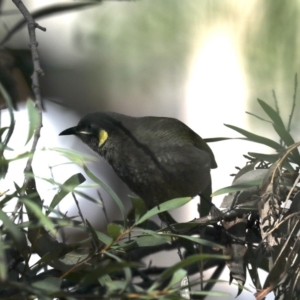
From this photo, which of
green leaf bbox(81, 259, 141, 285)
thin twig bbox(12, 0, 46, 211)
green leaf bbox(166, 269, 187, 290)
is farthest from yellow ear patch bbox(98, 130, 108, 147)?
green leaf bbox(166, 269, 187, 290)

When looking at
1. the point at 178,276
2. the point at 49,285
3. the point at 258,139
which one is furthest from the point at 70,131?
the point at 178,276

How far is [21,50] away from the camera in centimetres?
161

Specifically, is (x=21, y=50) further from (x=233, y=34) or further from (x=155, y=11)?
(x=233, y=34)

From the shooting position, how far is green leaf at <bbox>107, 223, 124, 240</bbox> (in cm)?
81

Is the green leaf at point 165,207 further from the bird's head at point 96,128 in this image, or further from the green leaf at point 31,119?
the bird's head at point 96,128

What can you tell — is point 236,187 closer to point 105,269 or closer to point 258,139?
point 258,139

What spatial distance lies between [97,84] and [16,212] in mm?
1466

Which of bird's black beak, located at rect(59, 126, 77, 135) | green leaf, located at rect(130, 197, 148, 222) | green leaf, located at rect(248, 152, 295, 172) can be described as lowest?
green leaf, located at rect(130, 197, 148, 222)

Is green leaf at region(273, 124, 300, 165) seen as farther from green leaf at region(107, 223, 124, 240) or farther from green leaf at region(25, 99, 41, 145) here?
green leaf at region(25, 99, 41, 145)

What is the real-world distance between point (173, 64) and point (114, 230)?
993 millimetres

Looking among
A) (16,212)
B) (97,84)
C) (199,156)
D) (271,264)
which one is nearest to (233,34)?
(271,264)

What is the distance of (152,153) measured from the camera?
1.73 meters

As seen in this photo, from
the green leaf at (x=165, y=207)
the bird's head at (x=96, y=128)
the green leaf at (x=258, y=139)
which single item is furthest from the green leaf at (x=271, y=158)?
the bird's head at (x=96, y=128)

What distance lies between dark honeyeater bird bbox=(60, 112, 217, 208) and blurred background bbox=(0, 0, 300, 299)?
0.10 meters
